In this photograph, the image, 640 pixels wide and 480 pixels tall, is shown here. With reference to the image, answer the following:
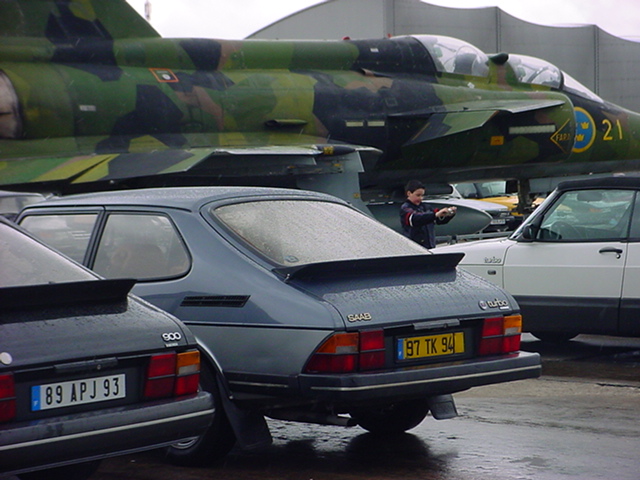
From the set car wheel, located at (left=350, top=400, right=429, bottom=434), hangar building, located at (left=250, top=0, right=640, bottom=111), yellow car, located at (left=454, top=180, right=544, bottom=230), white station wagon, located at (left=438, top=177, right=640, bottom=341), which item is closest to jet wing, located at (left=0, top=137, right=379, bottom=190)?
white station wagon, located at (left=438, top=177, right=640, bottom=341)

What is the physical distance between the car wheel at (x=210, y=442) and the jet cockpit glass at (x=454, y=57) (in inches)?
605

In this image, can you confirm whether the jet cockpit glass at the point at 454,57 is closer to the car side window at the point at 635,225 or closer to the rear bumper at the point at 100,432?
the car side window at the point at 635,225

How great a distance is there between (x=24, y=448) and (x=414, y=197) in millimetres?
8542

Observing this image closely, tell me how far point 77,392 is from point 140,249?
1829 millimetres

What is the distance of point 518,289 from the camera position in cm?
945

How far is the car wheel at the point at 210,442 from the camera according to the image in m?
5.22

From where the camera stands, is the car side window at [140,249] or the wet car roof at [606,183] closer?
the car side window at [140,249]

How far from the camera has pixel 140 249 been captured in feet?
18.8

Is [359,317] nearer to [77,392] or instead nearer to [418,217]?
[77,392]

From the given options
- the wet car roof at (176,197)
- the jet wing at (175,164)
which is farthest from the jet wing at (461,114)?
the wet car roof at (176,197)

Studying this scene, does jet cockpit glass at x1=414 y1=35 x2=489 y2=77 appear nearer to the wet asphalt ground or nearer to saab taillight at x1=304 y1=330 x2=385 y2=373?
the wet asphalt ground

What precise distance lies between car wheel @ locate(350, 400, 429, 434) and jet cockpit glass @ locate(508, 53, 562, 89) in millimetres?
15455

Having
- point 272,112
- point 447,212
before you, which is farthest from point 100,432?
point 272,112

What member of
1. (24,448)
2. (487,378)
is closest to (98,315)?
(24,448)
